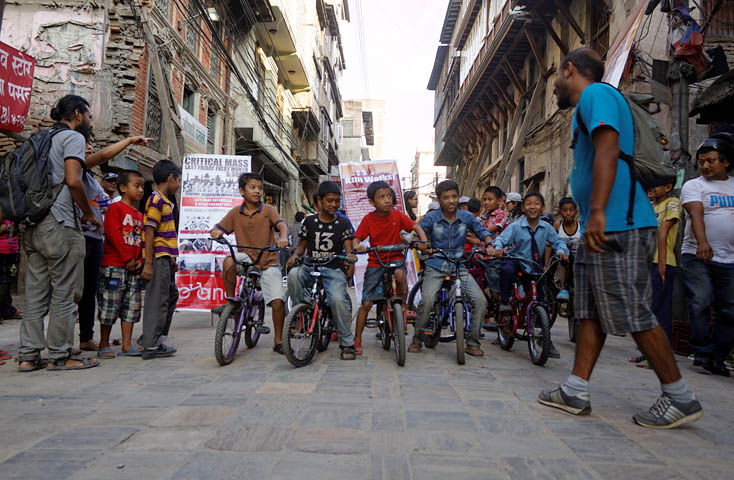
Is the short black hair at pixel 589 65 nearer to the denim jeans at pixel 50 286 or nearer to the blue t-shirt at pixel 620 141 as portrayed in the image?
the blue t-shirt at pixel 620 141

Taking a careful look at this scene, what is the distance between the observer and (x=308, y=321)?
14.6ft

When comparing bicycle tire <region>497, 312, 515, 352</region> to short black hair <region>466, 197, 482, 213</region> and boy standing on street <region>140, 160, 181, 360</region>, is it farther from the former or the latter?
boy standing on street <region>140, 160, 181, 360</region>

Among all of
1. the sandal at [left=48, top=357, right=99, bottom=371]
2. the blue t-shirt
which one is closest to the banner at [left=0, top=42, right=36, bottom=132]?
the sandal at [left=48, top=357, right=99, bottom=371]

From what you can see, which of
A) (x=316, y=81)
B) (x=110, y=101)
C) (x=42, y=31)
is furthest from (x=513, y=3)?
(x=316, y=81)

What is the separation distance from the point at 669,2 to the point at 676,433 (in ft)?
20.0

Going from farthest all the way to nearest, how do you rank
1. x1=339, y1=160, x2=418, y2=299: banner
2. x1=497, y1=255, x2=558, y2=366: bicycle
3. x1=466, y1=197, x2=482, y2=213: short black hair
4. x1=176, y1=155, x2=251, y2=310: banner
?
x1=466, y1=197, x2=482, y2=213: short black hair, x1=339, y1=160, x2=418, y2=299: banner, x1=176, y1=155, x2=251, y2=310: banner, x1=497, y1=255, x2=558, y2=366: bicycle

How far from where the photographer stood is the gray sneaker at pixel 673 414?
2684mm

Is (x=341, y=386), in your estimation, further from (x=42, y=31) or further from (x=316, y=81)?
(x=316, y=81)

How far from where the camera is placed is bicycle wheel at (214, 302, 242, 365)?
424 centimetres

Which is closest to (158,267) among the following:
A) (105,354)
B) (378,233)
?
(105,354)

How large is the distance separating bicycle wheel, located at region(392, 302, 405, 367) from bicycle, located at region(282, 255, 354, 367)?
2.07 ft

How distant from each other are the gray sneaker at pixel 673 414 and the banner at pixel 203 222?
5616 mm

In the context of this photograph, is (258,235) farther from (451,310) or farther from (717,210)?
(717,210)

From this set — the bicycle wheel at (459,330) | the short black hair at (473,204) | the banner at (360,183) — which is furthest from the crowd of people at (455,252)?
the banner at (360,183)
